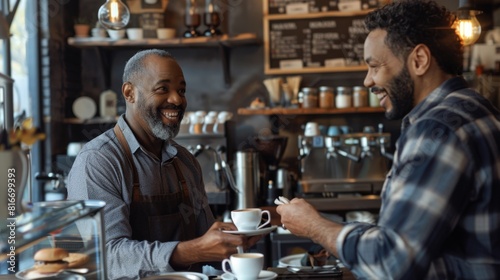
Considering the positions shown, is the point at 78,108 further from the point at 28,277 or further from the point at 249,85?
the point at 28,277

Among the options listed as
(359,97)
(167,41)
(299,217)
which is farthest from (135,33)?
(299,217)

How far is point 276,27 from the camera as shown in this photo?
5.95 metres

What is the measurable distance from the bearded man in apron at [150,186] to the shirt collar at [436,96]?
2.44ft

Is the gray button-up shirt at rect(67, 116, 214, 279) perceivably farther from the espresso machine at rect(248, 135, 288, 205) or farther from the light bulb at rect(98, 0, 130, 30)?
the espresso machine at rect(248, 135, 288, 205)

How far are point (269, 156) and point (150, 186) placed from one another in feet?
9.08

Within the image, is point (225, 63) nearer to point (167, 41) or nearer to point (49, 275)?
point (167, 41)

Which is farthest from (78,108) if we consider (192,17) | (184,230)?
(184,230)

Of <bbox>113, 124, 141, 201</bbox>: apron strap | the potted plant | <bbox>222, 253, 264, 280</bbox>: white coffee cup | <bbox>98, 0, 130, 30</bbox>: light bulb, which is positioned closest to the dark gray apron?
<bbox>113, 124, 141, 201</bbox>: apron strap

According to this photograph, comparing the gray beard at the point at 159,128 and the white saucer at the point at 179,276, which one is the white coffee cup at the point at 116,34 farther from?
the white saucer at the point at 179,276

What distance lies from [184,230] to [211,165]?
2.61 meters

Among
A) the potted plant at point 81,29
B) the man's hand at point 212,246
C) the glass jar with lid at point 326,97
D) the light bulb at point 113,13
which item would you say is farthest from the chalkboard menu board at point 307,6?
the man's hand at point 212,246

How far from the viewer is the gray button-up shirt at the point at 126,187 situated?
94.2 inches

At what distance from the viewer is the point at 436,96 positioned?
6.05 ft

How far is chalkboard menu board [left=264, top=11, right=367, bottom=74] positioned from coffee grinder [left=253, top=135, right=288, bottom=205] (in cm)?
78
